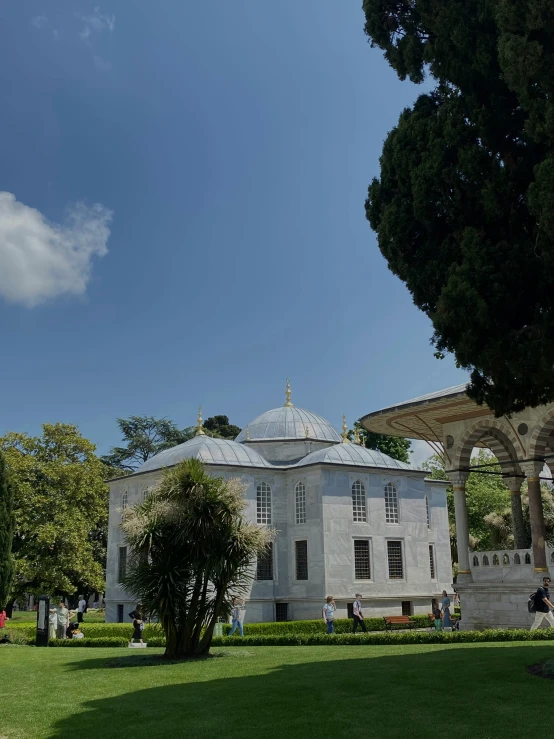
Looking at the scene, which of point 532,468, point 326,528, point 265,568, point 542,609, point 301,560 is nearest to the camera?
point 542,609

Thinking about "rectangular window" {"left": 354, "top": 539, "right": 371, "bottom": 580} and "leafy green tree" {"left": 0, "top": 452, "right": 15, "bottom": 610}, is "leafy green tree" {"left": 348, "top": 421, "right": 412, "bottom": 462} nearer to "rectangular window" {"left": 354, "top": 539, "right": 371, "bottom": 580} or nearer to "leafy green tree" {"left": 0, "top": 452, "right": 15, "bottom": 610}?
"rectangular window" {"left": 354, "top": 539, "right": 371, "bottom": 580}

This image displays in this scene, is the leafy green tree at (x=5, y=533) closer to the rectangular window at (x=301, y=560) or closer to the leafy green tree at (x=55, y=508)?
the leafy green tree at (x=55, y=508)

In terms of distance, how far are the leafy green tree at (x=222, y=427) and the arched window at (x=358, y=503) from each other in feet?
113

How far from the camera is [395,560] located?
3219 centimetres

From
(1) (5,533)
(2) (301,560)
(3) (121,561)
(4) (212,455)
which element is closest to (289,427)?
(4) (212,455)

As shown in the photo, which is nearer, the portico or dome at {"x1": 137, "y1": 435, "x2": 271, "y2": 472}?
the portico

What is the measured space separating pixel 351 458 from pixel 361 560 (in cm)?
Answer: 438

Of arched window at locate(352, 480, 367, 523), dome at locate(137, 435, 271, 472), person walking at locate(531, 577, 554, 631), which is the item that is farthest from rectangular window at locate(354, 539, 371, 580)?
person walking at locate(531, 577, 554, 631)

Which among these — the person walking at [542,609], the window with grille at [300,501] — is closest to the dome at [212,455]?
the window with grille at [300,501]

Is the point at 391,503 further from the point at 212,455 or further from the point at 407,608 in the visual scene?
the point at 212,455

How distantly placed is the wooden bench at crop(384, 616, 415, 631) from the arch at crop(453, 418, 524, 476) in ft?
24.7

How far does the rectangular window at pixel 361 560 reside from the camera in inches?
1214

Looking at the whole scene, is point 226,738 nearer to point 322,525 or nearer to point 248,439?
point 322,525

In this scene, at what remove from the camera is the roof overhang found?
1956 cm
